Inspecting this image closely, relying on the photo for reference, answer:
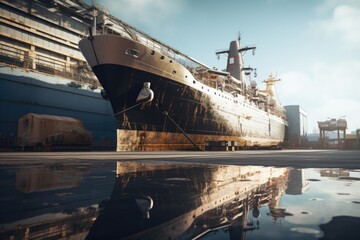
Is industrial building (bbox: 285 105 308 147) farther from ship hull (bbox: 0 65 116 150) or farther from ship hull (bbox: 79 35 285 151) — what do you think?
ship hull (bbox: 0 65 116 150)

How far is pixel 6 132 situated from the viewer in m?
19.9

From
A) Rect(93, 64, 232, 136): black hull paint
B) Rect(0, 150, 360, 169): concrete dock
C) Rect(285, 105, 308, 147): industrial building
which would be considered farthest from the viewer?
Rect(285, 105, 308, 147): industrial building

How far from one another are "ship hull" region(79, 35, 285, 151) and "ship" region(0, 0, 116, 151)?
133 inches

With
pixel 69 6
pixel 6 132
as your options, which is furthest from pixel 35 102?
pixel 69 6

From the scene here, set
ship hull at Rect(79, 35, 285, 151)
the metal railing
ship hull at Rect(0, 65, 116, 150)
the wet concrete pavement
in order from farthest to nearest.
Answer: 1. the metal railing
2. ship hull at Rect(0, 65, 116, 150)
3. ship hull at Rect(79, 35, 285, 151)
4. the wet concrete pavement

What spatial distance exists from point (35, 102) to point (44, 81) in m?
2.21

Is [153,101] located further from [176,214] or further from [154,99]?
[176,214]

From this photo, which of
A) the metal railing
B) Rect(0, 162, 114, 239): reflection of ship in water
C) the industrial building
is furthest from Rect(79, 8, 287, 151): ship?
the industrial building

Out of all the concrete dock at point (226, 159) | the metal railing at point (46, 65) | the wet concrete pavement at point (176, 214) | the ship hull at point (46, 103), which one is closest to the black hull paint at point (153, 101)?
the concrete dock at point (226, 159)

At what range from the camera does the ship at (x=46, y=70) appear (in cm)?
2048

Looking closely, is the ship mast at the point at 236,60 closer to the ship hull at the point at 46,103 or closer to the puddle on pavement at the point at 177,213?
the ship hull at the point at 46,103

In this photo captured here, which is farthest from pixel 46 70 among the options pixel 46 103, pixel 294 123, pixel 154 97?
pixel 294 123

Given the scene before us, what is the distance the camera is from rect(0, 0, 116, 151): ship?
20.5 m

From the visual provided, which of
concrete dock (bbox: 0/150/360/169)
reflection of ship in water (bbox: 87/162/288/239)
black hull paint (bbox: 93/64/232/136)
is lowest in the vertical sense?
concrete dock (bbox: 0/150/360/169)
